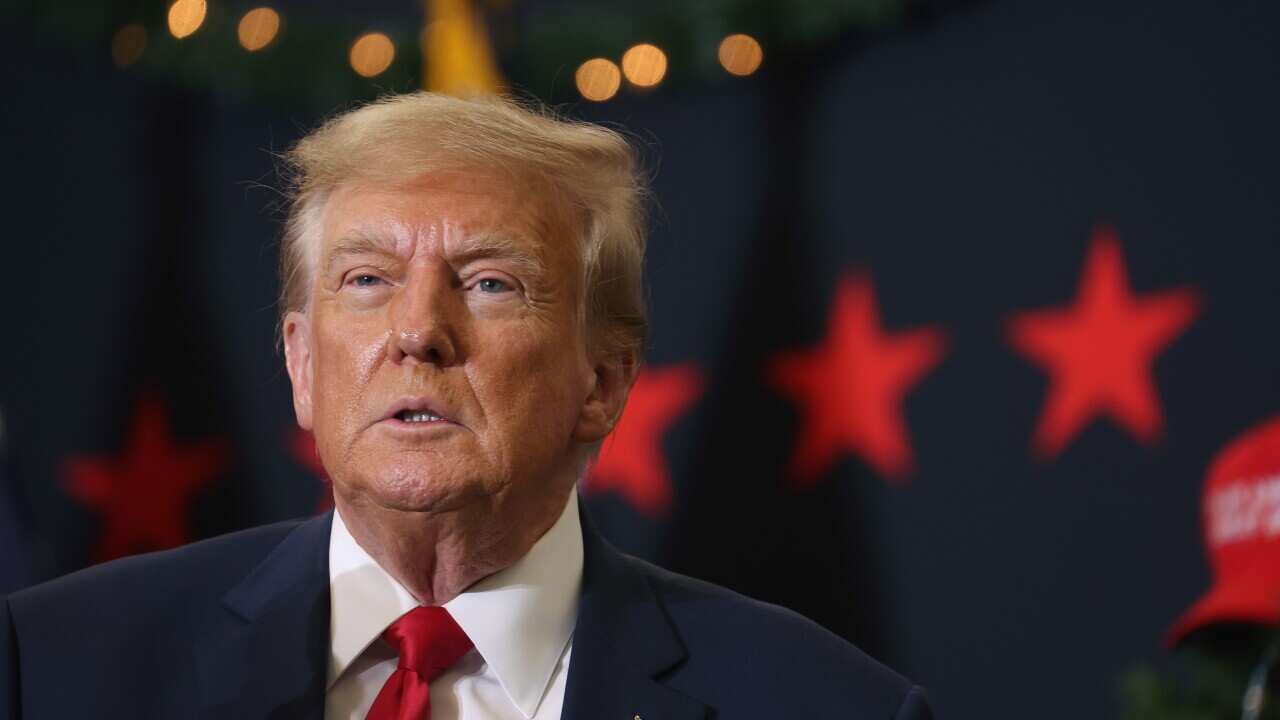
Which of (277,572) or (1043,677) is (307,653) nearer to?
(277,572)

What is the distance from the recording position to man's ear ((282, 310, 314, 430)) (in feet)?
5.48

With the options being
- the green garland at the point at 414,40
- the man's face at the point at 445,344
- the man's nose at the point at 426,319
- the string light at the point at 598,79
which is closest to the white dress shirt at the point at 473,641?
the man's face at the point at 445,344

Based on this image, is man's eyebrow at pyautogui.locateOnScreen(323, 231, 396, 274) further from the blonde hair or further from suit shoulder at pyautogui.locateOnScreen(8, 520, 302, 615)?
suit shoulder at pyautogui.locateOnScreen(8, 520, 302, 615)

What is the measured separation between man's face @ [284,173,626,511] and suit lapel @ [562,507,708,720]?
135mm

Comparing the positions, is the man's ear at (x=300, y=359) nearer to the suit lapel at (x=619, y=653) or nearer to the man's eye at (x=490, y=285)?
the man's eye at (x=490, y=285)

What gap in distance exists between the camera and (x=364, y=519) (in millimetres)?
1556

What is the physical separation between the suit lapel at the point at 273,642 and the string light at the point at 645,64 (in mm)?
2369

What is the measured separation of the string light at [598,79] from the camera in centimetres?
387

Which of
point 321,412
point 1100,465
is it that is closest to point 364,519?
point 321,412

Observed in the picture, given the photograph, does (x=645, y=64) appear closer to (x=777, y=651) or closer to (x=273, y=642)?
(x=777, y=651)

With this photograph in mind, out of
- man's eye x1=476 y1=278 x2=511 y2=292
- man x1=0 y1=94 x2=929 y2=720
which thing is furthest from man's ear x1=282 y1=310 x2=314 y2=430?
man's eye x1=476 y1=278 x2=511 y2=292

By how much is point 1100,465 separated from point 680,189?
53.3 inches

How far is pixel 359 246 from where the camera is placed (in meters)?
1.57

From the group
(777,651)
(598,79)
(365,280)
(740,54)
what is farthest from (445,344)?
(598,79)
